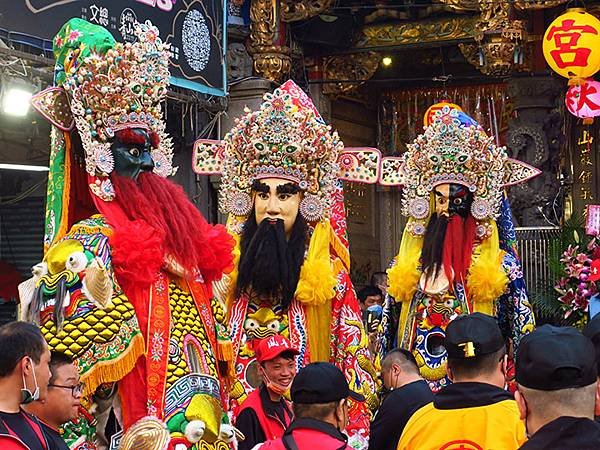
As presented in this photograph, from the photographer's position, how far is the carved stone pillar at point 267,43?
38.7 ft

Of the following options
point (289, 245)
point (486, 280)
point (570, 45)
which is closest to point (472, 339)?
point (289, 245)

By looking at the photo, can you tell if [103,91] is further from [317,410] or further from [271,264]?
[271,264]

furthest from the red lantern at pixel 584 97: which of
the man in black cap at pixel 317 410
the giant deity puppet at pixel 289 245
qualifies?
the man in black cap at pixel 317 410

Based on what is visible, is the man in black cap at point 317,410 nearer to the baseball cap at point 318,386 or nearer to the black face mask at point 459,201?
the baseball cap at point 318,386

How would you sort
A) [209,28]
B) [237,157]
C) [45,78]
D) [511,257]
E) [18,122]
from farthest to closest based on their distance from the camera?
1. [209,28]
2. [18,122]
3. [45,78]
4. [511,257]
5. [237,157]

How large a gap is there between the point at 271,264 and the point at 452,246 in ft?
4.66

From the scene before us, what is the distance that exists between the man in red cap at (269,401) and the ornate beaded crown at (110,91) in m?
0.98

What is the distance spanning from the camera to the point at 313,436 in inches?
152

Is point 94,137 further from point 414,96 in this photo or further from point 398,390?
point 414,96

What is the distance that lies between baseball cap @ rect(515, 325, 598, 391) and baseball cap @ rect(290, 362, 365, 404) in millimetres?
1089

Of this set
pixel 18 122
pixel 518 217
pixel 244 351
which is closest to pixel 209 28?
pixel 18 122

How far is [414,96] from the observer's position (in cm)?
1374

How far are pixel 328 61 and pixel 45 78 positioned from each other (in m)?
4.97

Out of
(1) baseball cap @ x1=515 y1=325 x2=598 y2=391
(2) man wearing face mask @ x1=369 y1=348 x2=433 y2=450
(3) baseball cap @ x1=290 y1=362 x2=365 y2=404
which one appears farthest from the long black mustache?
(1) baseball cap @ x1=515 y1=325 x2=598 y2=391
